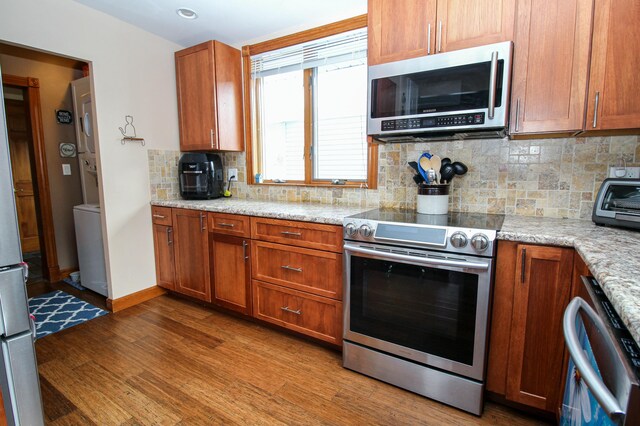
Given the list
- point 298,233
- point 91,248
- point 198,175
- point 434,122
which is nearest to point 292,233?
point 298,233

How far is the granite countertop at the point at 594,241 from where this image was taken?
76 centimetres

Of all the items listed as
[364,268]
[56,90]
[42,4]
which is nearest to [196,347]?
[364,268]

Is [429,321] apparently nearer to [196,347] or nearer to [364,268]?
[364,268]

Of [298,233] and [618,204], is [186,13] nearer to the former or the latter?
[298,233]

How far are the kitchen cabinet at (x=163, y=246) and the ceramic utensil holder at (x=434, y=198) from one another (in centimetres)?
216

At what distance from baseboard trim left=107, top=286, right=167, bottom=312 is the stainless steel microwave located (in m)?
2.47

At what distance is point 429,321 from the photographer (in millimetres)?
1629

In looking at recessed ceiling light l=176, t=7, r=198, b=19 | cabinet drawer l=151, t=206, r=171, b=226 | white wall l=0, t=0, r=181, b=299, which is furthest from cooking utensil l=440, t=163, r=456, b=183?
white wall l=0, t=0, r=181, b=299

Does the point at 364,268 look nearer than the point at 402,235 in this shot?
No

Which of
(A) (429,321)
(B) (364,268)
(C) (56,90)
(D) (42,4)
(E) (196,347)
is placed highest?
(D) (42,4)

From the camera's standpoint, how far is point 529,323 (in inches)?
57.6

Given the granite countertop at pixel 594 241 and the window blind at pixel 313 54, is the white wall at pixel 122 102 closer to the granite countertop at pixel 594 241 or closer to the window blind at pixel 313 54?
the window blind at pixel 313 54

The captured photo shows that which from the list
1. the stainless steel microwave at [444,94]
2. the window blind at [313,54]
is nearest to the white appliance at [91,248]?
the window blind at [313,54]

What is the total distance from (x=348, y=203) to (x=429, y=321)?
117 centimetres
